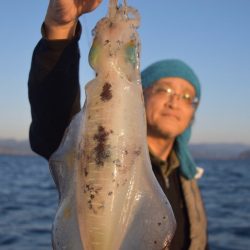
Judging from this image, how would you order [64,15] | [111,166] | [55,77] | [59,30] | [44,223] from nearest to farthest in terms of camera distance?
[111,166], [64,15], [59,30], [55,77], [44,223]

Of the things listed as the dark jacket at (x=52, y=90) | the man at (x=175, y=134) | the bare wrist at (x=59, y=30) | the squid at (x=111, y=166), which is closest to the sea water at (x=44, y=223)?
the man at (x=175, y=134)

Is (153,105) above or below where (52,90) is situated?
below

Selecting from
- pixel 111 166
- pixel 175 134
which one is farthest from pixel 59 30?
pixel 175 134

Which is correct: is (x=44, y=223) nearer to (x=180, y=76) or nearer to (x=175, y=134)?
(x=175, y=134)

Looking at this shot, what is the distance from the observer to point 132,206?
2.18 m

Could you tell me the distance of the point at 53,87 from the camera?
311 centimetres

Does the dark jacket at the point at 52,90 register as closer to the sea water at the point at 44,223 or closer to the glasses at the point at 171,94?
the glasses at the point at 171,94

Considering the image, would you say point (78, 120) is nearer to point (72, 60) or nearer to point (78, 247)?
point (78, 247)

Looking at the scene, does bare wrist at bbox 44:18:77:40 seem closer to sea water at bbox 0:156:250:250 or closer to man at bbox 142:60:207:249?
man at bbox 142:60:207:249

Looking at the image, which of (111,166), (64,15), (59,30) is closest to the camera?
(111,166)

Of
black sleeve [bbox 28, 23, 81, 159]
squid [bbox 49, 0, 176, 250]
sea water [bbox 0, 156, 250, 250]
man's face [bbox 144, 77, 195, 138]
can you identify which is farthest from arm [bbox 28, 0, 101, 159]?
sea water [bbox 0, 156, 250, 250]

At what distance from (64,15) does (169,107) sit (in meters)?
2.08

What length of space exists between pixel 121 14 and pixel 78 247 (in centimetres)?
113

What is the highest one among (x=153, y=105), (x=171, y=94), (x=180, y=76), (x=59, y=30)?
(x=59, y=30)
